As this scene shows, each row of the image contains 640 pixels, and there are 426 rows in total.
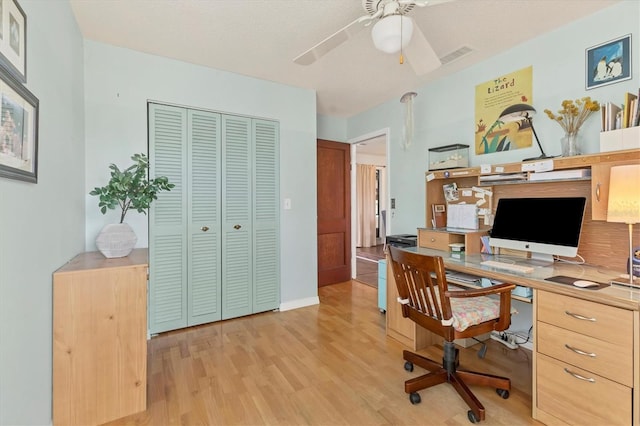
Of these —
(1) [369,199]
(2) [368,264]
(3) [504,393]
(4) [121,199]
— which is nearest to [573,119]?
(3) [504,393]

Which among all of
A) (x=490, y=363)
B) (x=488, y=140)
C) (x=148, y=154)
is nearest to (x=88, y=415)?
(x=148, y=154)

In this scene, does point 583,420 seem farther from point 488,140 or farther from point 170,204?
point 170,204

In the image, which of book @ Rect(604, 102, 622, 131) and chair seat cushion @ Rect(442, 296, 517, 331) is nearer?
chair seat cushion @ Rect(442, 296, 517, 331)

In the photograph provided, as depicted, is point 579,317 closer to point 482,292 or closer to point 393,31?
point 482,292

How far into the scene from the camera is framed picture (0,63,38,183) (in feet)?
3.43

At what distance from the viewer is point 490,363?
2213mm

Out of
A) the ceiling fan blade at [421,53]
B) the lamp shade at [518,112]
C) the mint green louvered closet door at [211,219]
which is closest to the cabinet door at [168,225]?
the mint green louvered closet door at [211,219]

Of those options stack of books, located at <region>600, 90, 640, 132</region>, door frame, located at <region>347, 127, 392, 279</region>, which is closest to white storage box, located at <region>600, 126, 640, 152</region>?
stack of books, located at <region>600, 90, 640, 132</region>

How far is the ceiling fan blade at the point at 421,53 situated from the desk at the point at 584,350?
142 cm

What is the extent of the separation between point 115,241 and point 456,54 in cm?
303

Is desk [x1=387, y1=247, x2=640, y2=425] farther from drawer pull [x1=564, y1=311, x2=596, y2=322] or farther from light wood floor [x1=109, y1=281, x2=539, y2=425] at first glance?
light wood floor [x1=109, y1=281, x2=539, y2=425]

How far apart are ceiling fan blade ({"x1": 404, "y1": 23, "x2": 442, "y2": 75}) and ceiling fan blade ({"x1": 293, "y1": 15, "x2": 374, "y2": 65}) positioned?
33cm

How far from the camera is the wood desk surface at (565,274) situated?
1355 millimetres

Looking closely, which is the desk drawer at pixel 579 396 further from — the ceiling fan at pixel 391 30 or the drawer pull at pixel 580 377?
the ceiling fan at pixel 391 30
